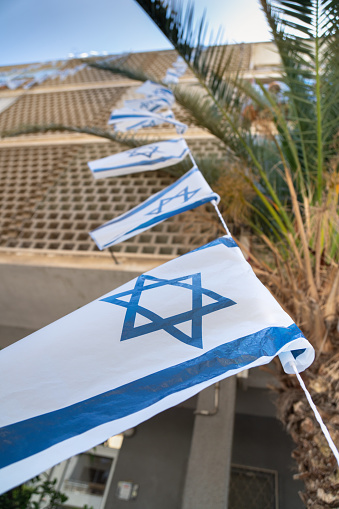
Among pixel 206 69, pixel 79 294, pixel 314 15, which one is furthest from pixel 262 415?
pixel 314 15

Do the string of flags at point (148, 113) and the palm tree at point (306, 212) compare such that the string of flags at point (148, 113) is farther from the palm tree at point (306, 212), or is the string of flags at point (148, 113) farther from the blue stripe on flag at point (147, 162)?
the blue stripe on flag at point (147, 162)

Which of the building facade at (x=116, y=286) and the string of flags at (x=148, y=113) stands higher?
the string of flags at (x=148, y=113)

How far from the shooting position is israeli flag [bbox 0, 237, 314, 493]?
1.23m

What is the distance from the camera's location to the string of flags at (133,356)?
1234 mm

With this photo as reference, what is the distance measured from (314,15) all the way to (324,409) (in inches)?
101

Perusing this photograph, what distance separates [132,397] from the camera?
130 cm

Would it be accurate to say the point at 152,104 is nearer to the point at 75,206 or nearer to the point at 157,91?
the point at 157,91

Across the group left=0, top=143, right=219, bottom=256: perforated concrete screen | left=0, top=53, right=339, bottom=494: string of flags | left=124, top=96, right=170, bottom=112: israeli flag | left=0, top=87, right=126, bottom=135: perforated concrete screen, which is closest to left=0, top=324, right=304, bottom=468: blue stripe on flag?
left=0, top=53, right=339, bottom=494: string of flags

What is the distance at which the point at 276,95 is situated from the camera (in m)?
Result: 4.62

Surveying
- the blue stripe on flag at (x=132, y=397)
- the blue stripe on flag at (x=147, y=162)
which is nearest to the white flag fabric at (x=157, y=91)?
the blue stripe on flag at (x=147, y=162)

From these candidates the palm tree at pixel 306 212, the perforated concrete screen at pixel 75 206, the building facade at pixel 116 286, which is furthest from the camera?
the perforated concrete screen at pixel 75 206

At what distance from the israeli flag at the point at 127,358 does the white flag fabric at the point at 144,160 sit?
1.94 meters

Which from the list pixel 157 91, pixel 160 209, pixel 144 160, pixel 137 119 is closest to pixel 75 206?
pixel 137 119

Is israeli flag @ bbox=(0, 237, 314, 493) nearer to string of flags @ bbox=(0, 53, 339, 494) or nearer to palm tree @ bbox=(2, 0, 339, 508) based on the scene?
string of flags @ bbox=(0, 53, 339, 494)
